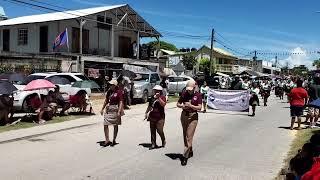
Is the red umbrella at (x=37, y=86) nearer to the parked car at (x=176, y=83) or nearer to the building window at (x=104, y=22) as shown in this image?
the building window at (x=104, y=22)

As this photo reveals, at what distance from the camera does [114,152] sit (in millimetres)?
12266

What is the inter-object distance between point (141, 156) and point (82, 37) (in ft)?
100

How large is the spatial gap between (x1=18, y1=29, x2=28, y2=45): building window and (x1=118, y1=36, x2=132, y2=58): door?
8655mm

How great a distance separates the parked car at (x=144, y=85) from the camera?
97.5 ft

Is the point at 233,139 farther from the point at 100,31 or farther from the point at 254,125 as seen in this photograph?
the point at 100,31

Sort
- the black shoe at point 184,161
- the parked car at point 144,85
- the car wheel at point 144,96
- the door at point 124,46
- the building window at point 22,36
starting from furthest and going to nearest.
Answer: the door at point 124,46 → the building window at point 22,36 → the car wheel at point 144,96 → the parked car at point 144,85 → the black shoe at point 184,161

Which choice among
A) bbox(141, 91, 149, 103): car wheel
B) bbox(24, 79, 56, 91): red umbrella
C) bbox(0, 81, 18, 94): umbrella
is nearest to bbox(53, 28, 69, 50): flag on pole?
bbox(141, 91, 149, 103): car wheel

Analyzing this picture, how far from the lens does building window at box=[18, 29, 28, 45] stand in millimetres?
40909

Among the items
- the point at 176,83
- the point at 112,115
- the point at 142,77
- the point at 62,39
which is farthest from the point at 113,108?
the point at 176,83

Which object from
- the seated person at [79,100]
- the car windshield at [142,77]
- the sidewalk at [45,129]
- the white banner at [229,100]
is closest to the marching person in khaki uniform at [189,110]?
the sidewalk at [45,129]

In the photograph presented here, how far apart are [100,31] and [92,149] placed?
3133cm

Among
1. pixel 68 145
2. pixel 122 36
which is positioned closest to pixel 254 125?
pixel 68 145

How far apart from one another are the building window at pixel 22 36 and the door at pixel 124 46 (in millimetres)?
8655

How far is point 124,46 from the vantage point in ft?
155
